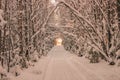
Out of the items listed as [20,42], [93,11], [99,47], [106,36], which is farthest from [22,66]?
[93,11]

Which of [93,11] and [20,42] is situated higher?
[93,11]

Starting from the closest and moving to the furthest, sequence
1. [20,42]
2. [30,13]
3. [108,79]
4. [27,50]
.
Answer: [108,79] < [20,42] < [27,50] < [30,13]

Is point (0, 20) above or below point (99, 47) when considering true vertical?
above

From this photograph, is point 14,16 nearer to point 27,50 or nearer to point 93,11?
point 27,50

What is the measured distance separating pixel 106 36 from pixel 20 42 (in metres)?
6.50

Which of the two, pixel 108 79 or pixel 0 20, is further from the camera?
pixel 108 79

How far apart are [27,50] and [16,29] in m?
2.07

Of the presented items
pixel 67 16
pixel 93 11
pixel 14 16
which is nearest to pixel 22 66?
pixel 14 16

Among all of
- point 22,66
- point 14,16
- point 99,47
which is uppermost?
point 14,16

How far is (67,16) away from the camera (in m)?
49.5

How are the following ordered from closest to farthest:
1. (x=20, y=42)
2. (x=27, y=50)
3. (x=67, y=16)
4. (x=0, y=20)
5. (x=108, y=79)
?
(x=0, y=20) < (x=108, y=79) < (x=20, y=42) < (x=27, y=50) < (x=67, y=16)

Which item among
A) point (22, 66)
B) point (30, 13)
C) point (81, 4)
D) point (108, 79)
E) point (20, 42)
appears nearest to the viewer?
point (108, 79)

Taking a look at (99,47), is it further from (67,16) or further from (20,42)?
(67,16)

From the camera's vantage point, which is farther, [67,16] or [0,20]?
[67,16]
